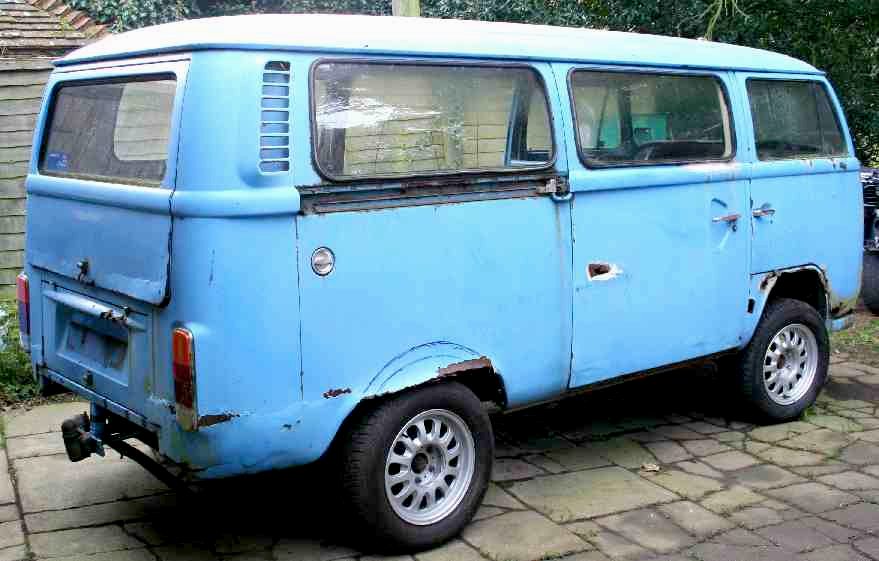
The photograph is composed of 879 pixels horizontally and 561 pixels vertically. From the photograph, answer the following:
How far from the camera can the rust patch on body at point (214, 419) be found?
3529mm

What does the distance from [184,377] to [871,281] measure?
7.13 m

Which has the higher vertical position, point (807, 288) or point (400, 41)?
point (400, 41)

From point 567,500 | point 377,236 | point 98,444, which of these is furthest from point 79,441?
point 567,500

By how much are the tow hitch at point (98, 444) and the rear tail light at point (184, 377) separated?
52 cm

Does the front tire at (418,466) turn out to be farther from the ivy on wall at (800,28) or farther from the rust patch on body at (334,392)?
the ivy on wall at (800,28)

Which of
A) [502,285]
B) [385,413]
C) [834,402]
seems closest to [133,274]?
[385,413]

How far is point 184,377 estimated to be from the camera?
11.6 ft

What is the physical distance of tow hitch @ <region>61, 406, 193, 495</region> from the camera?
4.09 m

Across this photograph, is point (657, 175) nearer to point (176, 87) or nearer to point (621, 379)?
point (621, 379)

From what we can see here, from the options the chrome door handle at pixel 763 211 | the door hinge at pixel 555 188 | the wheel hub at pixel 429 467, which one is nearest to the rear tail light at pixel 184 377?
the wheel hub at pixel 429 467

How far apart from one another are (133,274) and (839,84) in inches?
358

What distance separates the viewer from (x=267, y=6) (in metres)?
15.5

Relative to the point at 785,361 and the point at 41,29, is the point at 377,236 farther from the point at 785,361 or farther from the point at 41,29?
the point at 41,29

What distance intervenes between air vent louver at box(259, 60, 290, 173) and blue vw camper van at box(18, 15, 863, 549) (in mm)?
11
